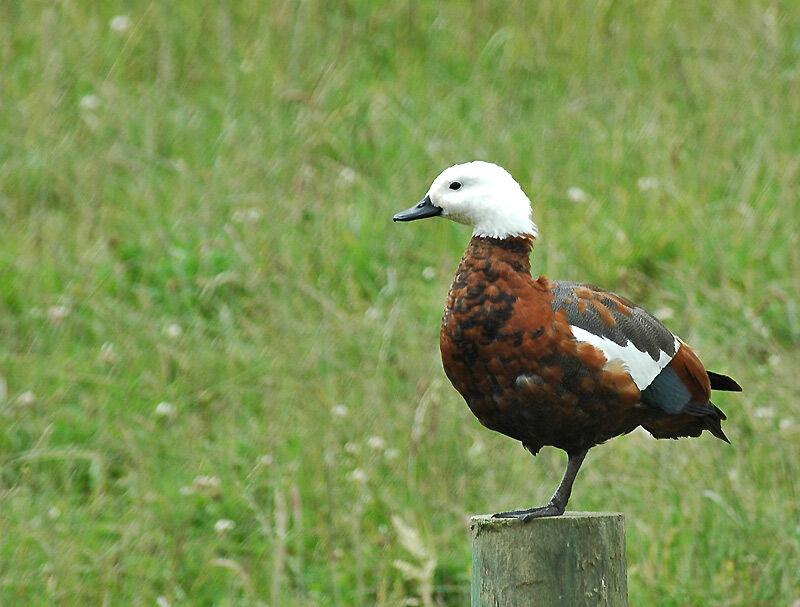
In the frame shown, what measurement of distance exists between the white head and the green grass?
42.1 inches

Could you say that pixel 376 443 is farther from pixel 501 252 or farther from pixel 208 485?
pixel 501 252

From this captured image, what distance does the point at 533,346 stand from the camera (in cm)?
263

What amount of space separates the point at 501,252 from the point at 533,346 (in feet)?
0.88

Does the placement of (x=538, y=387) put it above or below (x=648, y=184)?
below

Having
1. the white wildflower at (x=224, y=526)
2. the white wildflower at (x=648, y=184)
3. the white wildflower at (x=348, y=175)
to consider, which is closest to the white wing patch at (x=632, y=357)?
the white wildflower at (x=224, y=526)

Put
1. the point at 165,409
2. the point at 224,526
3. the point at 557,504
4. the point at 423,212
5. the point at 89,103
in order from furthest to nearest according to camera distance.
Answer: the point at 89,103 → the point at 165,409 → the point at 224,526 → the point at 423,212 → the point at 557,504

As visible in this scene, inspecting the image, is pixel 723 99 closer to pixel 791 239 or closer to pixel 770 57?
pixel 770 57

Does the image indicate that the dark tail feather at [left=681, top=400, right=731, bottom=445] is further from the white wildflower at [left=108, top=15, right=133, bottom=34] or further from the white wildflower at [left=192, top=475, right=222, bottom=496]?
the white wildflower at [left=108, top=15, right=133, bottom=34]

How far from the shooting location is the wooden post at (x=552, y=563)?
2.41 metres

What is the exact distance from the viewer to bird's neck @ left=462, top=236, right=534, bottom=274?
2.75 metres

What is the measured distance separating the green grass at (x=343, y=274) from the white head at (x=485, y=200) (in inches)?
42.1

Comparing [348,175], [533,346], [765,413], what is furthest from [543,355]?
[348,175]

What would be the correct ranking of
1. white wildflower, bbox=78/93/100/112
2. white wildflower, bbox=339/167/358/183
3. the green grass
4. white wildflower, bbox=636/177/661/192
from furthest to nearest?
1. white wildflower, bbox=78/93/100/112
2. white wildflower, bbox=339/167/358/183
3. white wildflower, bbox=636/177/661/192
4. the green grass

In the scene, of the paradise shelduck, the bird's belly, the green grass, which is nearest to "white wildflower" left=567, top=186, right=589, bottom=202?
the green grass
